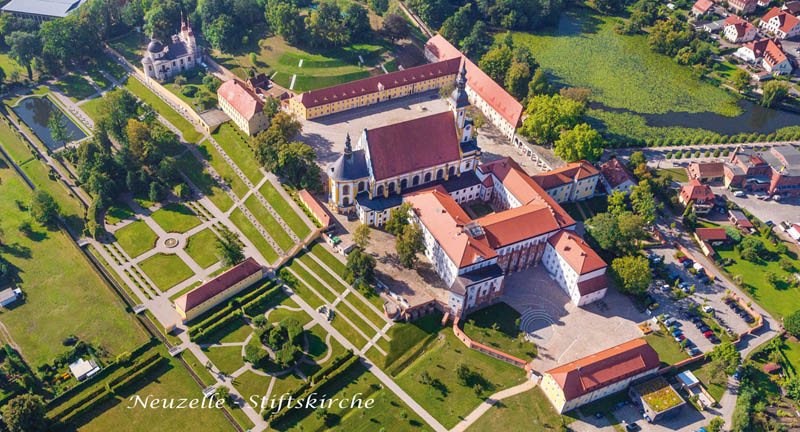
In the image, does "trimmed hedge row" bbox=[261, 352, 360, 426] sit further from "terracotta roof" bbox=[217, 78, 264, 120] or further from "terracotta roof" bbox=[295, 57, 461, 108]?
"terracotta roof" bbox=[295, 57, 461, 108]

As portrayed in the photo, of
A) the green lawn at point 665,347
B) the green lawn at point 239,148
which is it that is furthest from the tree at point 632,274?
the green lawn at point 239,148

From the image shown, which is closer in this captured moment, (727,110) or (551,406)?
(551,406)

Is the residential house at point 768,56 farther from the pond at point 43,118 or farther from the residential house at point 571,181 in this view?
the pond at point 43,118

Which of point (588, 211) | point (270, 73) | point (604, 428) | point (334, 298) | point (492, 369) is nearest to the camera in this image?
point (604, 428)

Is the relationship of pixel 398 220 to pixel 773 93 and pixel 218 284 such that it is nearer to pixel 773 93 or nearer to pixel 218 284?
pixel 218 284

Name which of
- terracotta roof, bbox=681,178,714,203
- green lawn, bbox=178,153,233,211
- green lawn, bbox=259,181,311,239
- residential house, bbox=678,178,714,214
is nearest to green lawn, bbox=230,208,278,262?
green lawn, bbox=178,153,233,211

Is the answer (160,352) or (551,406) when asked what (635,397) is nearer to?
(551,406)

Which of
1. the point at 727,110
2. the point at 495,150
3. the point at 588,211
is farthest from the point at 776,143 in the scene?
the point at 495,150

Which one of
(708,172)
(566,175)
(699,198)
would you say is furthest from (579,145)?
(708,172)
